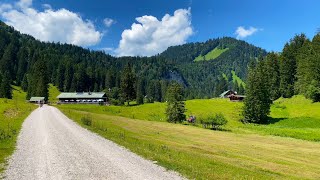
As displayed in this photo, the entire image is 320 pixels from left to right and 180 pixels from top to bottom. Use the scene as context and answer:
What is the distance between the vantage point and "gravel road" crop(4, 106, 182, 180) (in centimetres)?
2012

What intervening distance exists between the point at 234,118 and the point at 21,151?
8457cm

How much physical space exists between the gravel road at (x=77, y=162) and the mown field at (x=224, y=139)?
6.20ft

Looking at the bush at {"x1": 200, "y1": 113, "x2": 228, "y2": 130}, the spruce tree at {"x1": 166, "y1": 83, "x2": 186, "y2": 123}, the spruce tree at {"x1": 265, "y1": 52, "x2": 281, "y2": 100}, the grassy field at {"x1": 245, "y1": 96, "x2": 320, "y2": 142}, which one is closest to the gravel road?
the bush at {"x1": 200, "y1": 113, "x2": 228, "y2": 130}

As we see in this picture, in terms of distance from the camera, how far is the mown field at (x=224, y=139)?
85.3 feet

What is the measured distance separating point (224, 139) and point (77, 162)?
37.8m

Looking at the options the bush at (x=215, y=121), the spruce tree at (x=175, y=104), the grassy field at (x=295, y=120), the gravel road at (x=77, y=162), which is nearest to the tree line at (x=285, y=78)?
the grassy field at (x=295, y=120)

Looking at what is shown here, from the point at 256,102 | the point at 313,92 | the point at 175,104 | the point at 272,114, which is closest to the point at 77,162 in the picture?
the point at 175,104

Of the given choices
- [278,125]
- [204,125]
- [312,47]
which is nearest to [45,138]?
[204,125]

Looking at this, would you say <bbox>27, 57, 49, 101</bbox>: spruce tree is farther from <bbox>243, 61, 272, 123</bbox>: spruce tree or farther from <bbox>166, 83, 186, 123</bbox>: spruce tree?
<bbox>243, 61, 272, 123</bbox>: spruce tree

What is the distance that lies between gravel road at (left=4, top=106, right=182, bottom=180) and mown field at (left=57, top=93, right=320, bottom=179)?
6.20 feet

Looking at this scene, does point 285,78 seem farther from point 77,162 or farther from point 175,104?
point 77,162

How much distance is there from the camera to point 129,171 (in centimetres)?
2117

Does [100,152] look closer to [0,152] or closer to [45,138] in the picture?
[0,152]

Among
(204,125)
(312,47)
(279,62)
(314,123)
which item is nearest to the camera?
(204,125)
